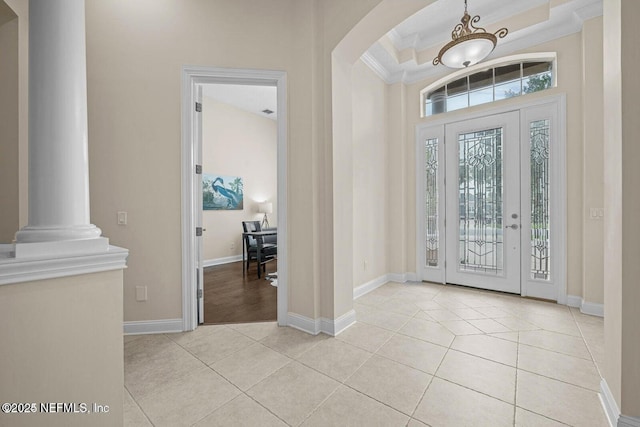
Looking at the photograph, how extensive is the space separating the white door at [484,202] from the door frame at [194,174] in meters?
2.71

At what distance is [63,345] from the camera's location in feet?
3.67

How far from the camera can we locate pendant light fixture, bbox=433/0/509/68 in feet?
7.61

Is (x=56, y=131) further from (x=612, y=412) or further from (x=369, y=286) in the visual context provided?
(x=369, y=286)

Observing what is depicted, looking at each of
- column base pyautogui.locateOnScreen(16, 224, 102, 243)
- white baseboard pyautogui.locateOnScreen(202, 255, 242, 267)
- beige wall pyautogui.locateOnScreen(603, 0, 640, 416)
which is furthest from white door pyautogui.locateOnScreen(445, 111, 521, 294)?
white baseboard pyautogui.locateOnScreen(202, 255, 242, 267)

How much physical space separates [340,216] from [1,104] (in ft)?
9.48

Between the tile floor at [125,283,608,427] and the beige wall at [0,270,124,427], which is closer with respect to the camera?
the beige wall at [0,270,124,427]

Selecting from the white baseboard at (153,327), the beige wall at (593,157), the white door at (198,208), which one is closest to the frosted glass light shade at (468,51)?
the beige wall at (593,157)

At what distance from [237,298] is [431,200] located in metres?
3.23

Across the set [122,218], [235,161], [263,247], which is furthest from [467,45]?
[235,161]

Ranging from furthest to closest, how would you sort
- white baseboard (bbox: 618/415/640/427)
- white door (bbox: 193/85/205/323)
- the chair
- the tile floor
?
the chair → white door (bbox: 193/85/205/323) → the tile floor → white baseboard (bbox: 618/415/640/427)

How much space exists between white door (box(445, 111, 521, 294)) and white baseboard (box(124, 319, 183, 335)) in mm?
3673

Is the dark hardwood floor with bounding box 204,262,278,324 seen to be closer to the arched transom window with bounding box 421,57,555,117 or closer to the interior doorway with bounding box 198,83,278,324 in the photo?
the interior doorway with bounding box 198,83,278,324

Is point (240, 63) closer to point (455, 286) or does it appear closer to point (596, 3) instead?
point (596, 3)

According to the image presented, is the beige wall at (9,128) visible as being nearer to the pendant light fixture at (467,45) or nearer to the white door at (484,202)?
the pendant light fixture at (467,45)
